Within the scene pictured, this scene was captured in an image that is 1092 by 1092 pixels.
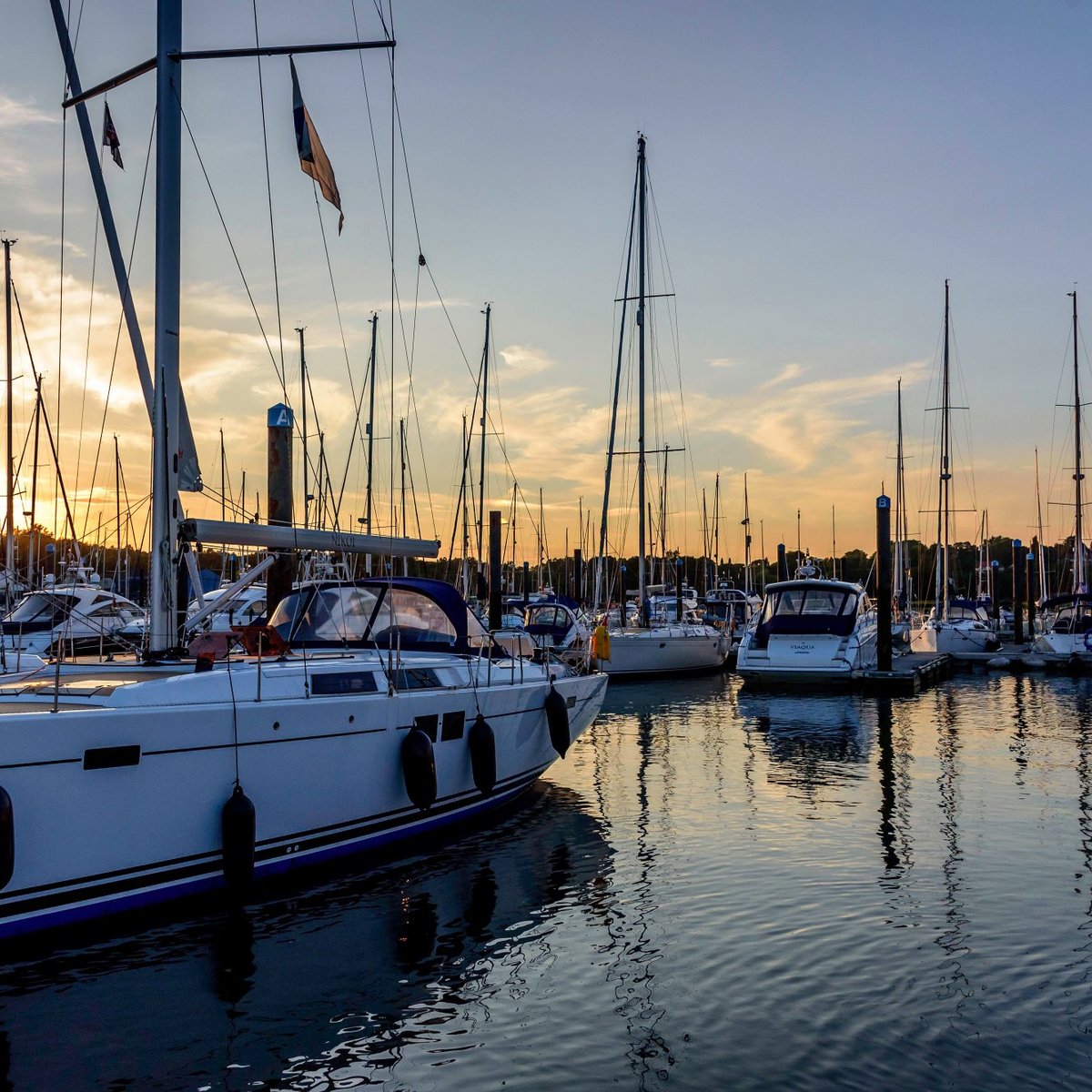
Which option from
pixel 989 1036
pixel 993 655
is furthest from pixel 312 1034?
pixel 993 655

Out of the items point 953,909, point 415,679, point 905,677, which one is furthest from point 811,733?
point 415,679

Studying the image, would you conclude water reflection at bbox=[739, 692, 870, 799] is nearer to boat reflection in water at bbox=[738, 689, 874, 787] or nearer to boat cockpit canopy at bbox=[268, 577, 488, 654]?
boat reflection in water at bbox=[738, 689, 874, 787]

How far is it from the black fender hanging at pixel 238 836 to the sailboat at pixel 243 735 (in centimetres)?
1

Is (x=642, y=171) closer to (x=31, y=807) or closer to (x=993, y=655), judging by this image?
(x=993, y=655)

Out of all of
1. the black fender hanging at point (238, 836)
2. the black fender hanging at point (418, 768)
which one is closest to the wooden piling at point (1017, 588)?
the black fender hanging at point (418, 768)

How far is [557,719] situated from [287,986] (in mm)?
5902

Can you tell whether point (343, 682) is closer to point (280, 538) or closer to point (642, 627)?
point (280, 538)

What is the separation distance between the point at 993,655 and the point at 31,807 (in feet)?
111

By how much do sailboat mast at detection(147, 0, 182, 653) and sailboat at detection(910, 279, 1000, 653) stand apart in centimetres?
3317

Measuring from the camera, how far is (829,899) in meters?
8.68

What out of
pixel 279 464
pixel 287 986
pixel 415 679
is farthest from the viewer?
pixel 279 464

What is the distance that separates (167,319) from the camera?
9.66 m

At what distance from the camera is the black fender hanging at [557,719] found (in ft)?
40.7

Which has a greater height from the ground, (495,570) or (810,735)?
(495,570)
